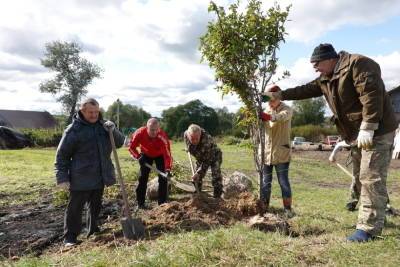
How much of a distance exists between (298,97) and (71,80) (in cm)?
4803

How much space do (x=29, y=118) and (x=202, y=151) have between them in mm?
60680

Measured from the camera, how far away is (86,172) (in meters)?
5.43

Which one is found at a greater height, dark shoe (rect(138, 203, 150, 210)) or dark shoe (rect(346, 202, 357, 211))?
dark shoe (rect(346, 202, 357, 211))

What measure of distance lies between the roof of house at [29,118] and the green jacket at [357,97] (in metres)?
60.8

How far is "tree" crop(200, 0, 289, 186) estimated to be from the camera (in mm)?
5977

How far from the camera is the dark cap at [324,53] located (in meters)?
4.63

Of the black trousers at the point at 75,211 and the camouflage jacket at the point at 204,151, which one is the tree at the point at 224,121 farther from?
the black trousers at the point at 75,211

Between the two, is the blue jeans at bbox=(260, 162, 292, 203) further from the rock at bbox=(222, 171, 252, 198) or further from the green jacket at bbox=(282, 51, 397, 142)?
the rock at bbox=(222, 171, 252, 198)

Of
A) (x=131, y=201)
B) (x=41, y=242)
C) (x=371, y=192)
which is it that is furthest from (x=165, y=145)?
(x=371, y=192)

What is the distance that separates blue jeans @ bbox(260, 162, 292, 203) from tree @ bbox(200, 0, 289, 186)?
618 mm

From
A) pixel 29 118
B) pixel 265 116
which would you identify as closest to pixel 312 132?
pixel 265 116

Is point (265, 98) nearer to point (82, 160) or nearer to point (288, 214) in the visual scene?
point (288, 214)

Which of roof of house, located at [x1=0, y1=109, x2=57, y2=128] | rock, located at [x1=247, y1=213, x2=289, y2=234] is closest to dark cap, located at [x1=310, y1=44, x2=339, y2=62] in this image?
rock, located at [x1=247, y1=213, x2=289, y2=234]

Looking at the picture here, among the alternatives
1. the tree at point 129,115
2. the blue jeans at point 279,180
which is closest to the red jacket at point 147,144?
the blue jeans at point 279,180
